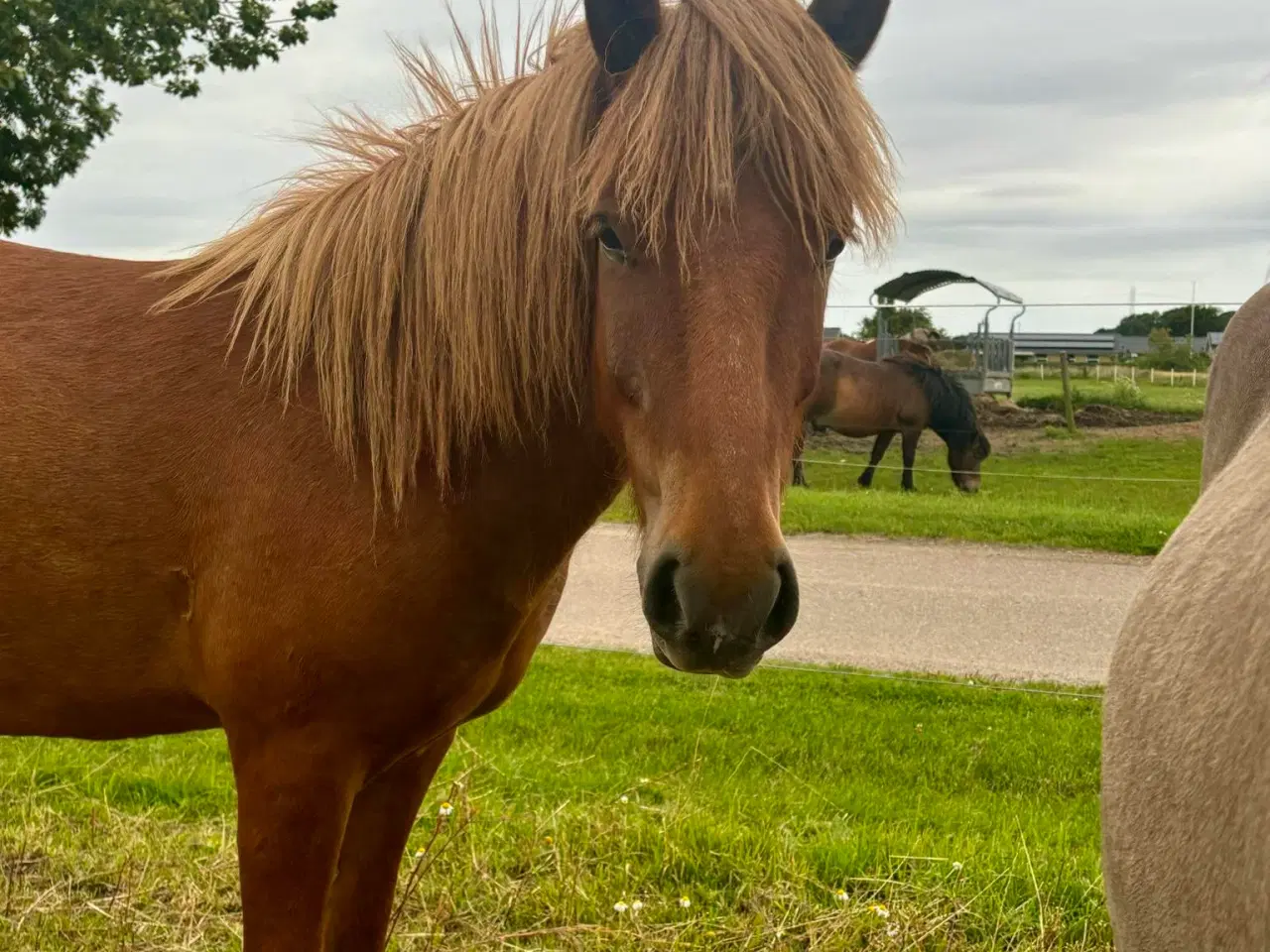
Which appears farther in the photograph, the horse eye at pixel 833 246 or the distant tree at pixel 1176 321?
the distant tree at pixel 1176 321

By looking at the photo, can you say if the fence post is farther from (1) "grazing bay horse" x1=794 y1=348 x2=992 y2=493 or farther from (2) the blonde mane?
(2) the blonde mane

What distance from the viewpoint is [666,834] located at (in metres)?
3.39

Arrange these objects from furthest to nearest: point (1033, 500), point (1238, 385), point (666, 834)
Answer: point (1033, 500), point (666, 834), point (1238, 385)

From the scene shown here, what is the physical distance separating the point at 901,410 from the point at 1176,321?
2.84m

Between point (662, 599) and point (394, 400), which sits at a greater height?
point (394, 400)

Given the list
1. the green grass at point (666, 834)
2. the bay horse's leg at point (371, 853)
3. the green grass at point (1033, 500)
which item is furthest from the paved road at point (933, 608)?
the bay horse's leg at point (371, 853)

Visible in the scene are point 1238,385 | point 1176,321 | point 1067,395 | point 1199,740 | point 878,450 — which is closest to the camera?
point 1199,740

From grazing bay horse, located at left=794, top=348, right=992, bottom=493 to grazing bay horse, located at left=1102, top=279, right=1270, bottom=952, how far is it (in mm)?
6662

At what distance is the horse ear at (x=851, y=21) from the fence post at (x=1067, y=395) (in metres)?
6.18

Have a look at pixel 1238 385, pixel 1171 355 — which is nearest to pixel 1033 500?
pixel 1171 355

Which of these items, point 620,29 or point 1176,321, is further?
point 1176,321

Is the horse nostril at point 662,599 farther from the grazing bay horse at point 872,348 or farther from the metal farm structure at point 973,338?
the grazing bay horse at point 872,348

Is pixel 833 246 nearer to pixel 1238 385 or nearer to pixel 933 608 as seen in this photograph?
pixel 1238 385

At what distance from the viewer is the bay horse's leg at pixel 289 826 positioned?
1.84m
